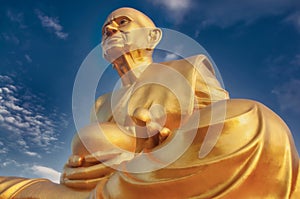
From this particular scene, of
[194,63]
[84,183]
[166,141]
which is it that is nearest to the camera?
[166,141]

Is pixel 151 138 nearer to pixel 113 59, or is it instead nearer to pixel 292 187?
pixel 292 187

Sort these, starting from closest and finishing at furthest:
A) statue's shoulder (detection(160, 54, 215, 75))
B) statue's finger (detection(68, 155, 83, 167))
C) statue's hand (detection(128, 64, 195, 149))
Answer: statue's finger (detection(68, 155, 83, 167)) → statue's hand (detection(128, 64, 195, 149)) → statue's shoulder (detection(160, 54, 215, 75))

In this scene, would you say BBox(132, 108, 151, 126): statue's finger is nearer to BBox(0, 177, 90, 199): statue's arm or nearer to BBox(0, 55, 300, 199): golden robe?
BBox(0, 55, 300, 199): golden robe

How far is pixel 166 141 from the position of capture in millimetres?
2115

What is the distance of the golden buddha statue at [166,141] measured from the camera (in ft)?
6.26

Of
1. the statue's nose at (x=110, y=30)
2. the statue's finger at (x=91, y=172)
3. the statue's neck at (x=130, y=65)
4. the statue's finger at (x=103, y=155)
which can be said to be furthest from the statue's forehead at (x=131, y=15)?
the statue's finger at (x=91, y=172)

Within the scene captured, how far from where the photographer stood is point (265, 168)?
6.29 ft

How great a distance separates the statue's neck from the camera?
337cm

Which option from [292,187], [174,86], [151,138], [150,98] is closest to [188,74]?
[174,86]

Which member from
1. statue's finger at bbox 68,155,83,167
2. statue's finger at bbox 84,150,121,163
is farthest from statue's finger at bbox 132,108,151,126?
statue's finger at bbox 68,155,83,167

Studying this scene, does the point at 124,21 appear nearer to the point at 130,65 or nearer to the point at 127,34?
the point at 127,34

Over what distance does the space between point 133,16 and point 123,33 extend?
0.75 ft

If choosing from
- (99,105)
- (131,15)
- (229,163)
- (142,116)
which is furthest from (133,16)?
(229,163)

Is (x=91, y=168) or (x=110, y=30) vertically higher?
(x=110, y=30)
